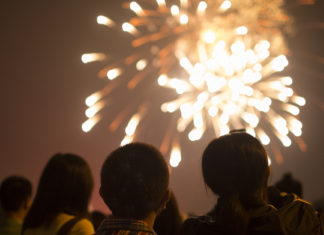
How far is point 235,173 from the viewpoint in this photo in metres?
1.80

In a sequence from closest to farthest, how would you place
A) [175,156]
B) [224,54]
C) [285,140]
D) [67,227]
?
1. [67,227]
2. [224,54]
3. [285,140]
4. [175,156]

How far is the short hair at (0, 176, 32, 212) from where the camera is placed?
321 cm

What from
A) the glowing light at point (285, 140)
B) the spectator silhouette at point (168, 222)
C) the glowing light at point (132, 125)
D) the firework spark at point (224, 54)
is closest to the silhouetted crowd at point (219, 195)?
the spectator silhouette at point (168, 222)

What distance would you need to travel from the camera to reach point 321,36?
41.3ft

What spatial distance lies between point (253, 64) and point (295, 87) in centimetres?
550

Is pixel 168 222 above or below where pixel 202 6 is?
below

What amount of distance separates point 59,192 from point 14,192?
108 cm

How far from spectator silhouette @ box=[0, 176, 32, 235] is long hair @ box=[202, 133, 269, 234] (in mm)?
1784

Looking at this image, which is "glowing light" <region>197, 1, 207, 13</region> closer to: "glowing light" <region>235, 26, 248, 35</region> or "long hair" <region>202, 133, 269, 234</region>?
"glowing light" <region>235, 26, 248, 35</region>

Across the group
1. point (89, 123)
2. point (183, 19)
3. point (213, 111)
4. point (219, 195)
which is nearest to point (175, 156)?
point (89, 123)

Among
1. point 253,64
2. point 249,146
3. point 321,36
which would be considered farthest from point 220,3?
point 249,146

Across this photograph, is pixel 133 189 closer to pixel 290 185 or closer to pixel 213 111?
pixel 290 185

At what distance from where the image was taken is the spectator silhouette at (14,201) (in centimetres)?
312

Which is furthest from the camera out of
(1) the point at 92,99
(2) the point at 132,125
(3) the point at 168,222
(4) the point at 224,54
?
(2) the point at 132,125
